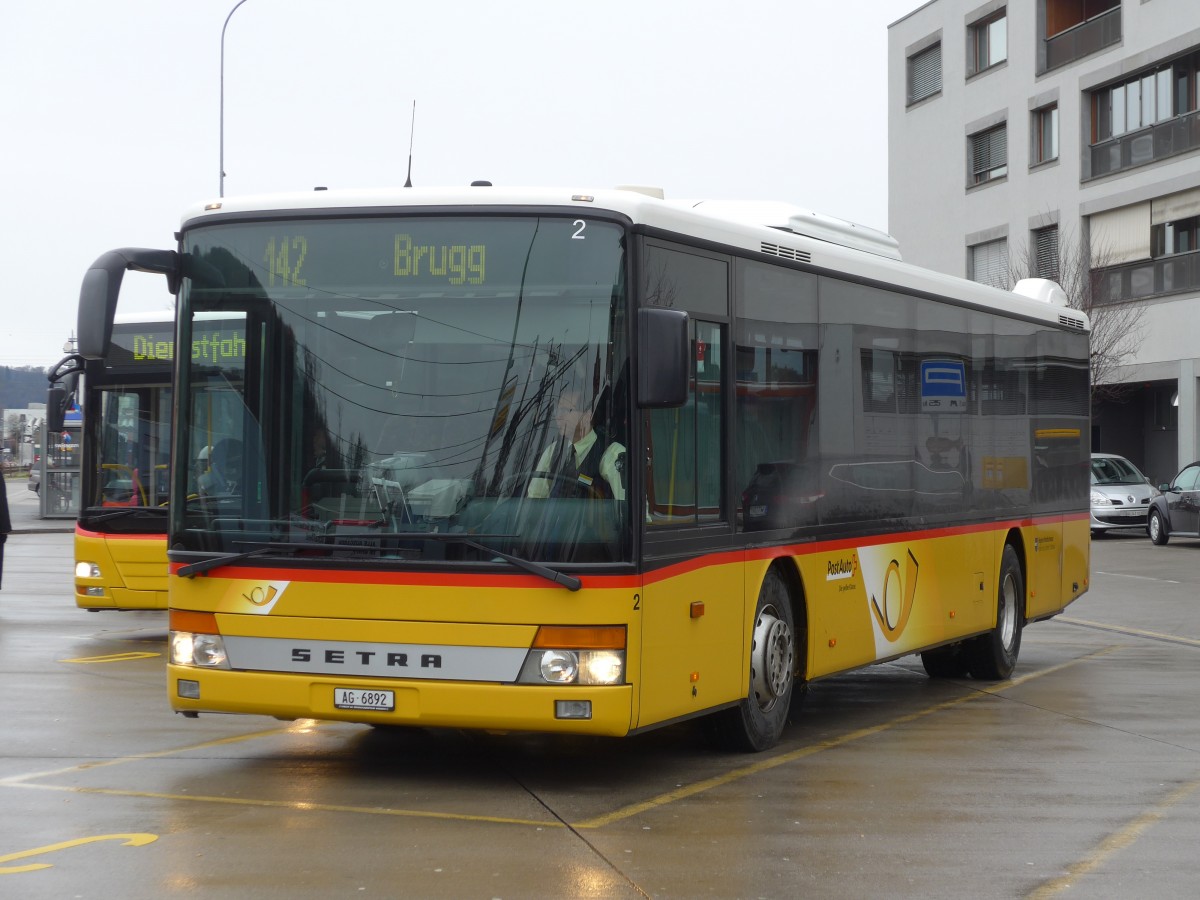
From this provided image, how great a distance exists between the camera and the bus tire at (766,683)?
9273 mm

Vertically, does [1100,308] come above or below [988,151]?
below

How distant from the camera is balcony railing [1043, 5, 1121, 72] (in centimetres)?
4316

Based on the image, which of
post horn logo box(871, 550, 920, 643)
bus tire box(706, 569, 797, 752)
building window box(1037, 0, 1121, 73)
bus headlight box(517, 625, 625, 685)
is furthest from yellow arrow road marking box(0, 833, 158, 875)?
building window box(1037, 0, 1121, 73)

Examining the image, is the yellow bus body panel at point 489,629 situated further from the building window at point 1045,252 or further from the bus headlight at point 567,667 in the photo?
the building window at point 1045,252

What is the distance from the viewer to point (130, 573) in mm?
15727

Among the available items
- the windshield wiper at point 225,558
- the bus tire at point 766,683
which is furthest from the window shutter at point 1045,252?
the windshield wiper at point 225,558

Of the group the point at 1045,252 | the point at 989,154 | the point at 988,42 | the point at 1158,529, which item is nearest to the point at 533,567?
the point at 1158,529

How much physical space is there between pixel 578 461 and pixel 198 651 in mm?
2143

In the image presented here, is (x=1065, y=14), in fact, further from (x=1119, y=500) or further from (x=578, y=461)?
(x=578, y=461)

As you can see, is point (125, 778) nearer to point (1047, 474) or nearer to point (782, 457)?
point (782, 457)

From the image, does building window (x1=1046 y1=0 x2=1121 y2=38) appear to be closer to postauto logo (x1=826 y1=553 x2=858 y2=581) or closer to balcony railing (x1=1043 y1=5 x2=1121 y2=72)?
balcony railing (x1=1043 y1=5 x2=1121 y2=72)

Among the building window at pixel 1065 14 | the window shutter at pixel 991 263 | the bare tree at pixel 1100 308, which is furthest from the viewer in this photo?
the window shutter at pixel 991 263

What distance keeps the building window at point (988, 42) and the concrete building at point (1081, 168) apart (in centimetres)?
4

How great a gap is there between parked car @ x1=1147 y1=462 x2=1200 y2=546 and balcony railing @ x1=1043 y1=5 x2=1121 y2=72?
1515 centimetres
